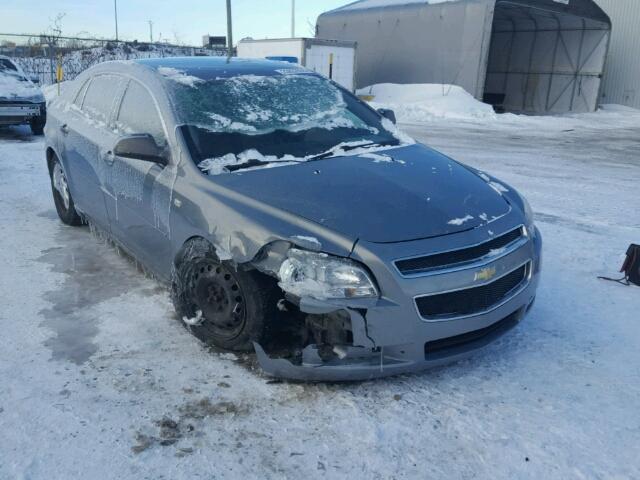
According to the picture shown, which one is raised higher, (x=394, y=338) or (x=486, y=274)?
(x=486, y=274)

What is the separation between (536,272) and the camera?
3.33 meters

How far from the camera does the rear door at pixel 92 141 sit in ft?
14.4

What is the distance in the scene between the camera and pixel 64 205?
224 inches

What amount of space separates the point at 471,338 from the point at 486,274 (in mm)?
350

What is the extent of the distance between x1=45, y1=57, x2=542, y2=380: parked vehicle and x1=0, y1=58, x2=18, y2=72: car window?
10.1 metres

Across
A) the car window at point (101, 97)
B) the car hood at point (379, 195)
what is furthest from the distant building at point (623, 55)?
the car window at point (101, 97)

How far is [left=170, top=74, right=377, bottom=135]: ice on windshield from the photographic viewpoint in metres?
3.70

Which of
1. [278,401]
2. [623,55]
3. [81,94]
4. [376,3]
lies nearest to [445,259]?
[278,401]

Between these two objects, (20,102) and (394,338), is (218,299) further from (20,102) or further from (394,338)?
(20,102)

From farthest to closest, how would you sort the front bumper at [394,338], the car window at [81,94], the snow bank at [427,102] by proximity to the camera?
the snow bank at [427,102] < the car window at [81,94] < the front bumper at [394,338]

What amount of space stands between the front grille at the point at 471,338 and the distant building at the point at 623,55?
1014 inches

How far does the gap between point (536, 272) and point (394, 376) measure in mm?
1033

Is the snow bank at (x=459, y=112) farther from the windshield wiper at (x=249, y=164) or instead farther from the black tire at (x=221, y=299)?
the black tire at (x=221, y=299)

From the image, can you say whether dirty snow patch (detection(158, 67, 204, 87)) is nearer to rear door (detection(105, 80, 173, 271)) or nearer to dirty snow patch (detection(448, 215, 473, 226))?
rear door (detection(105, 80, 173, 271))
